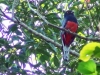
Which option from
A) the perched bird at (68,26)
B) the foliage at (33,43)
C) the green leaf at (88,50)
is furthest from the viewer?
the perched bird at (68,26)

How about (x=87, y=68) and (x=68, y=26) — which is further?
(x=68, y=26)

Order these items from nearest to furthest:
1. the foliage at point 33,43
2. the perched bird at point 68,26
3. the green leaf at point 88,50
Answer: the green leaf at point 88,50 < the foliage at point 33,43 < the perched bird at point 68,26

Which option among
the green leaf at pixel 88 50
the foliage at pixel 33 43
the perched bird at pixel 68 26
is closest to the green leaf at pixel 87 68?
the green leaf at pixel 88 50

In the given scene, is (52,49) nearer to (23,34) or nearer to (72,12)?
(23,34)

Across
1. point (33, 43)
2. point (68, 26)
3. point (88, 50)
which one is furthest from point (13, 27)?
point (88, 50)

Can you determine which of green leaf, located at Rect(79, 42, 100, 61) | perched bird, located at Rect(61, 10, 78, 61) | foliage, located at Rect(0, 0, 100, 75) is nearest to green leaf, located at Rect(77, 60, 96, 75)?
green leaf, located at Rect(79, 42, 100, 61)

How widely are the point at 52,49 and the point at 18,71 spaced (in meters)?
0.54

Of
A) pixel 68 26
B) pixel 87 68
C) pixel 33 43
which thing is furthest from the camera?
pixel 68 26

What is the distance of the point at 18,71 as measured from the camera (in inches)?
133

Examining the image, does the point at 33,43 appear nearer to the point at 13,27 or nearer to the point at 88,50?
the point at 13,27

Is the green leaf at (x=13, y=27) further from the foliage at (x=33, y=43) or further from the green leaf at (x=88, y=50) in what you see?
the green leaf at (x=88, y=50)

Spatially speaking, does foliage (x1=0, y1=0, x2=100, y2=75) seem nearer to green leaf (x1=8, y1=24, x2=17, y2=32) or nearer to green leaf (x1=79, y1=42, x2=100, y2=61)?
green leaf (x1=8, y1=24, x2=17, y2=32)

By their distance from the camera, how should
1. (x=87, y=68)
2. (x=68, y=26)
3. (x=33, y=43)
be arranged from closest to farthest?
(x=87, y=68), (x=33, y=43), (x=68, y=26)

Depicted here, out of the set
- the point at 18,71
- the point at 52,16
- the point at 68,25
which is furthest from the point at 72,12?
the point at 18,71
